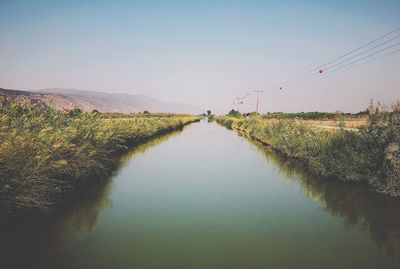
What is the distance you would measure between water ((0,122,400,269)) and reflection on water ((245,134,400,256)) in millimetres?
21

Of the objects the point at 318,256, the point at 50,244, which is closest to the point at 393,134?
the point at 318,256

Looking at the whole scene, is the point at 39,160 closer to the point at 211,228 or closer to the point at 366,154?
the point at 211,228

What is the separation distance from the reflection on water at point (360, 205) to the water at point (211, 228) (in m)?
0.02

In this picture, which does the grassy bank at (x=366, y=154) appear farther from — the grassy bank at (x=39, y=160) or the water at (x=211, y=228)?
the grassy bank at (x=39, y=160)

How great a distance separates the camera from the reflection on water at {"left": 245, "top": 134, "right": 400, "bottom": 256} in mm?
6422

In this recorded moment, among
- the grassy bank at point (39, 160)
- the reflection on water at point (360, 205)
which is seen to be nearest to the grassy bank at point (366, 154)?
the reflection on water at point (360, 205)

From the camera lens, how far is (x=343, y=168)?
10.6 meters

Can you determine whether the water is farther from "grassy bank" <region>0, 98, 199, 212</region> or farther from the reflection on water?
"grassy bank" <region>0, 98, 199, 212</region>

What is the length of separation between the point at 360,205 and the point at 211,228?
13.6 feet

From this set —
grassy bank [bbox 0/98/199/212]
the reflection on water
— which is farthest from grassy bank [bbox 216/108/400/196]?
grassy bank [bbox 0/98/199/212]

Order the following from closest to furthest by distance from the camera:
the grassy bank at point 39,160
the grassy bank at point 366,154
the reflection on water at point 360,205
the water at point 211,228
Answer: the water at point 211,228 < the grassy bank at point 39,160 < the reflection on water at point 360,205 < the grassy bank at point 366,154

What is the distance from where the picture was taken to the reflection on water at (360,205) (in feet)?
21.1

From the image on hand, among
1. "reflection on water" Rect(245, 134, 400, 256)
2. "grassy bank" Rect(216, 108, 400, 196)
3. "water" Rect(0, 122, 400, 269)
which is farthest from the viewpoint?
"grassy bank" Rect(216, 108, 400, 196)

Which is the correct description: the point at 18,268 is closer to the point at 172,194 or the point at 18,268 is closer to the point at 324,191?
the point at 172,194
